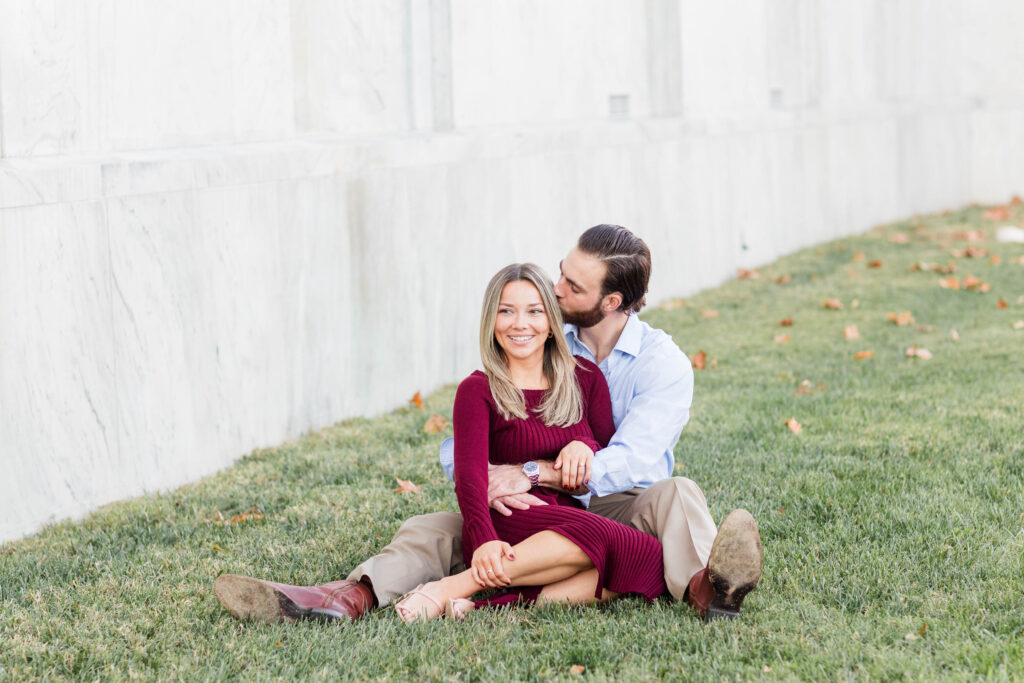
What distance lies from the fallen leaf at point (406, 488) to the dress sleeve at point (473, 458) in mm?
1252

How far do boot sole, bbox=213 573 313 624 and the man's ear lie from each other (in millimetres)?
1337

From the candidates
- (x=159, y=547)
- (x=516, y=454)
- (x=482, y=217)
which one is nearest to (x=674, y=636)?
(x=516, y=454)

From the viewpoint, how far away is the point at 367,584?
12.9ft

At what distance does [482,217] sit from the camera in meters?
7.45

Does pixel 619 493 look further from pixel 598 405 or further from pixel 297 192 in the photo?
pixel 297 192

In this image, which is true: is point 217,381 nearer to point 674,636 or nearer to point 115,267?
point 115,267

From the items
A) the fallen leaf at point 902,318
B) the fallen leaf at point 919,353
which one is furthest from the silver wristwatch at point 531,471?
the fallen leaf at point 902,318

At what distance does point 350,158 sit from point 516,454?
2816 millimetres

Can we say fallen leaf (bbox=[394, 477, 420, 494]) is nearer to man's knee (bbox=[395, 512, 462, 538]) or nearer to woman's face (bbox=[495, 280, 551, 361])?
man's knee (bbox=[395, 512, 462, 538])

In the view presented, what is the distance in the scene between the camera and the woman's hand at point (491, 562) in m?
3.69

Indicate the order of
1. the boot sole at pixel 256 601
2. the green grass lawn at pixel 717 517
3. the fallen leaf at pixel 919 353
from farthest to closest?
the fallen leaf at pixel 919 353
the boot sole at pixel 256 601
the green grass lawn at pixel 717 517

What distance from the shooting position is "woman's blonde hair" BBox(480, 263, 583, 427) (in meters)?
3.88

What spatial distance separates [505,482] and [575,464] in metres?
0.22

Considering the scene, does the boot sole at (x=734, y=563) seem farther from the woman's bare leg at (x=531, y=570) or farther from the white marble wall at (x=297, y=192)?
the white marble wall at (x=297, y=192)
